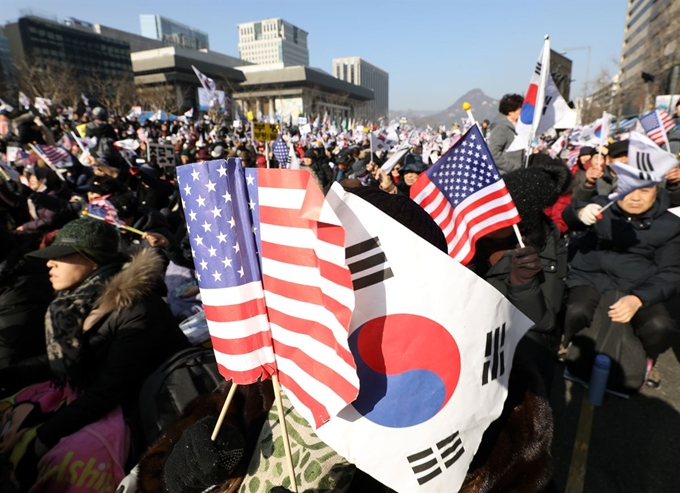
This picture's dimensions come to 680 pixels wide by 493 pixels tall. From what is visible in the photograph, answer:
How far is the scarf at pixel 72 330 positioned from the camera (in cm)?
199

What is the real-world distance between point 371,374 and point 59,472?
167 cm

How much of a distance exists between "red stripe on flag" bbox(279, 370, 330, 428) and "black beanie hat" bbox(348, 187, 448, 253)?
59cm

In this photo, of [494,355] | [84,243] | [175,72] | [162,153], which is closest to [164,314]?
[84,243]

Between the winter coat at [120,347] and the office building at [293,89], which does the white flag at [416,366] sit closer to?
the winter coat at [120,347]

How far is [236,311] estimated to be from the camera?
1.23 m

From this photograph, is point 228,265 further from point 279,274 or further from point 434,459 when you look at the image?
point 434,459

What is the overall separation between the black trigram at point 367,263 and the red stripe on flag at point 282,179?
0.22 meters

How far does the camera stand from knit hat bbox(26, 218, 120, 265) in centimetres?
210

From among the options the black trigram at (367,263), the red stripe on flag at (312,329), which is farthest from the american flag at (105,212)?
the black trigram at (367,263)

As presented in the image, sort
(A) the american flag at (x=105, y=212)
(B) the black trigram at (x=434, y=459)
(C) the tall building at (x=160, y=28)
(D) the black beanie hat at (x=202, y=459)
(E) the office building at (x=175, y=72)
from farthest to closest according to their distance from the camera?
1. (C) the tall building at (x=160, y=28)
2. (E) the office building at (x=175, y=72)
3. (A) the american flag at (x=105, y=212)
4. (D) the black beanie hat at (x=202, y=459)
5. (B) the black trigram at (x=434, y=459)

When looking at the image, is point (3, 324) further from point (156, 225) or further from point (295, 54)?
point (295, 54)

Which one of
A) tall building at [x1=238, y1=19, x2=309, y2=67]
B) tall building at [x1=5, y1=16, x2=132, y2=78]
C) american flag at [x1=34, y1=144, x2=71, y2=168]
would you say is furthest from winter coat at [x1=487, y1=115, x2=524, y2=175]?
tall building at [x1=238, y1=19, x2=309, y2=67]

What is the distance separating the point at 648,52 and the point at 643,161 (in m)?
67.8

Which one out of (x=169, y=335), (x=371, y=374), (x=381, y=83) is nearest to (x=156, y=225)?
(x=169, y=335)
